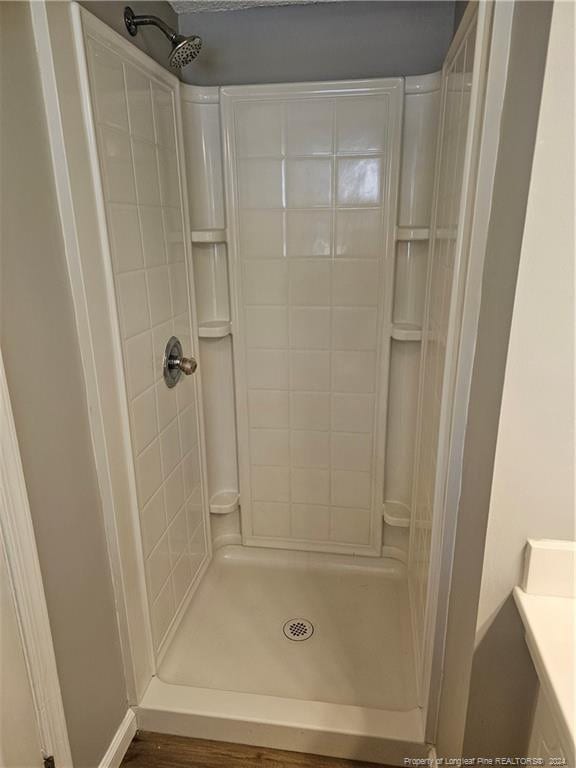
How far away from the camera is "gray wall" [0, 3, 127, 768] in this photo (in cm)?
94

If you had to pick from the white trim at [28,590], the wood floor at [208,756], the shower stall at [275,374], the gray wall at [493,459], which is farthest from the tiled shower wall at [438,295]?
the white trim at [28,590]

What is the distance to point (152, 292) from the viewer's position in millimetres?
1480

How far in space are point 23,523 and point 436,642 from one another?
3.13 feet

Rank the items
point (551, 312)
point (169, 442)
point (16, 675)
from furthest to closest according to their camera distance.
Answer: point (169, 442)
point (16, 675)
point (551, 312)

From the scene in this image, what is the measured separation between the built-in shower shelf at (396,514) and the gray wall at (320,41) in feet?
4.87

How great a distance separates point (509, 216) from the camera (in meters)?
0.88

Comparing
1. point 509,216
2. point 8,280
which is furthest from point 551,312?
point 8,280

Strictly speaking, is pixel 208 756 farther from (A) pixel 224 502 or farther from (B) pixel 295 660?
(A) pixel 224 502

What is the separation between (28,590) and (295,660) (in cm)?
97

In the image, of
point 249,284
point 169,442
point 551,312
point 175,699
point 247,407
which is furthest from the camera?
point 247,407

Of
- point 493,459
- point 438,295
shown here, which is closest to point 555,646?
point 493,459

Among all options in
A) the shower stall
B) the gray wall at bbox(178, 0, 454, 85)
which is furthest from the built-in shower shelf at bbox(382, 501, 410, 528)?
the gray wall at bbox(178, 0, 454, 85)

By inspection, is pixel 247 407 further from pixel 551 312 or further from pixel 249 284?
pixel 551 312

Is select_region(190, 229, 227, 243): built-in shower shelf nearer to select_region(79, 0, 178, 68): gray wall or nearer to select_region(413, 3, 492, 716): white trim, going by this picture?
select_region(79, 0, 178, 68): gray wall
